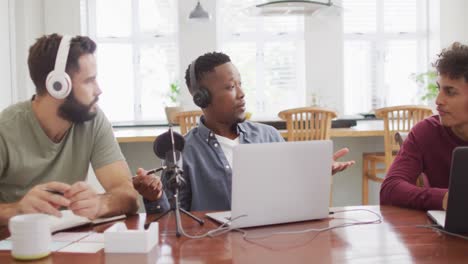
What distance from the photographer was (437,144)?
1.74 meters

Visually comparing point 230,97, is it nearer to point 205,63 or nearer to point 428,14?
point 205,63

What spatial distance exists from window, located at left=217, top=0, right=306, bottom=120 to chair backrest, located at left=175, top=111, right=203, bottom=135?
2306mm

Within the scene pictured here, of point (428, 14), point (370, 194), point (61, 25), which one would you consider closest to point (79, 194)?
point (370, 194)

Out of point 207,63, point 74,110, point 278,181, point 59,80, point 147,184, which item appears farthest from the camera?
point 207,63

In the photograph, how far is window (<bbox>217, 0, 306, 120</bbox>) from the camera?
5891 mm

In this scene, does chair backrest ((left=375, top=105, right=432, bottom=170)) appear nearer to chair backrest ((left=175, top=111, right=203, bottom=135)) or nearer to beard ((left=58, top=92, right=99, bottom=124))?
chair backrest ((left=175, top=111, right=203, bottom=135))

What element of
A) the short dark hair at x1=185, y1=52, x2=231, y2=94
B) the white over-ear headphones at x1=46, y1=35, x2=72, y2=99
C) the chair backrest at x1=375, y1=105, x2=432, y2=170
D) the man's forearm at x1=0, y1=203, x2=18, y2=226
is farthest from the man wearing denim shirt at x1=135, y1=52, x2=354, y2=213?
the chair backrest at x1=375, y1=105, x2=432, y2=170

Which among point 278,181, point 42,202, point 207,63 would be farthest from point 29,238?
point 207,63

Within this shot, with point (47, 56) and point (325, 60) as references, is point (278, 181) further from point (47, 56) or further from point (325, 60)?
point (325, 60)

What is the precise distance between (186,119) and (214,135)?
178 centimetres

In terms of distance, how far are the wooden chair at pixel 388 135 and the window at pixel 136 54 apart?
99.7 inches

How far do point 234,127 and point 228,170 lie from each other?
19cm

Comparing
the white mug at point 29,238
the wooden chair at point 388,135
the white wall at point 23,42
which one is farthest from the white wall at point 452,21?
the white mug at point 29,238

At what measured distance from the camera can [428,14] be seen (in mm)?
5945
